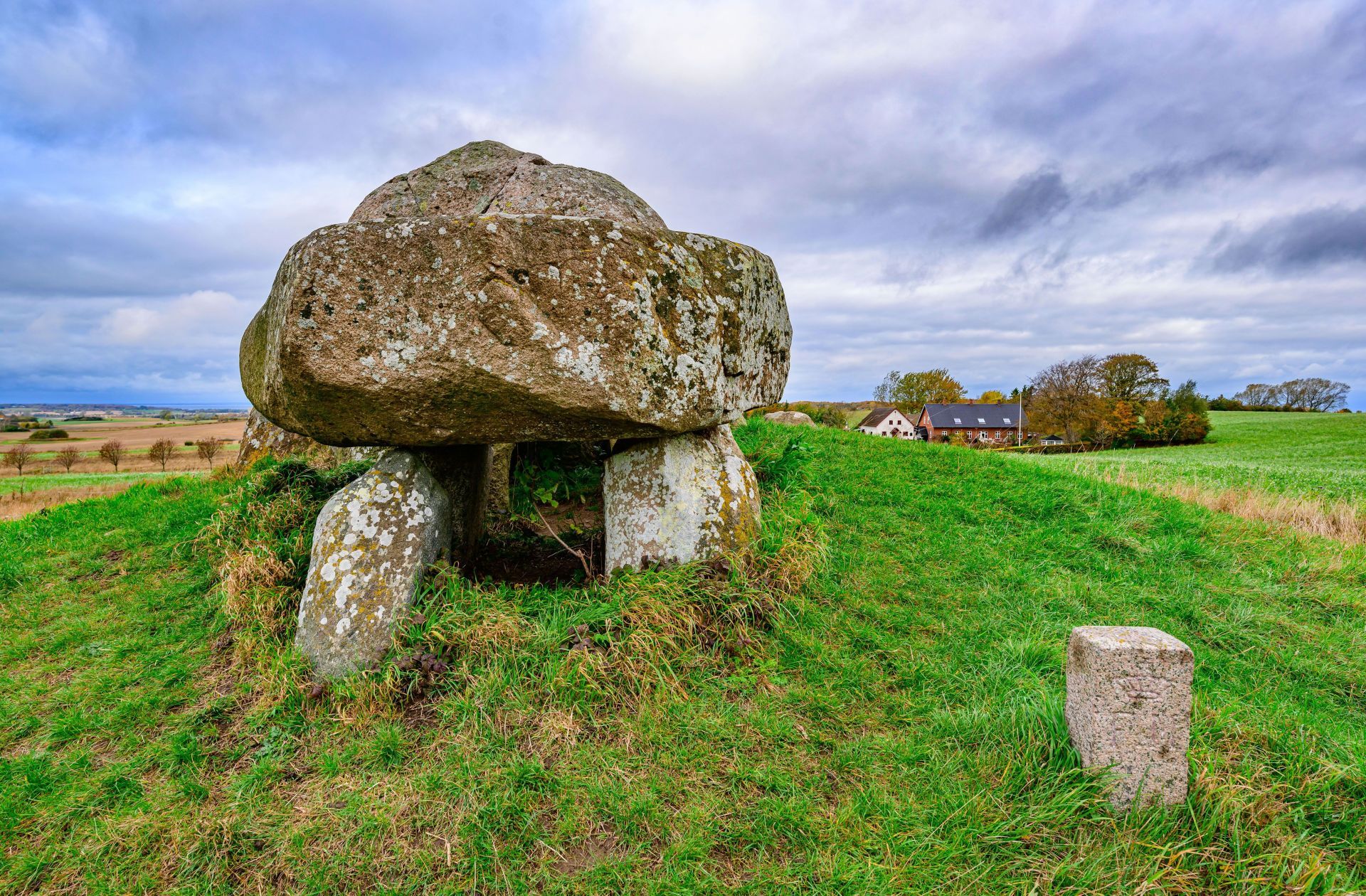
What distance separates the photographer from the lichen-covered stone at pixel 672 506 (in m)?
4.62

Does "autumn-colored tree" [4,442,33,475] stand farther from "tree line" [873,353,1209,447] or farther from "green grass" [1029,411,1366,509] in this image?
"tree line" [873,353,1209,447]

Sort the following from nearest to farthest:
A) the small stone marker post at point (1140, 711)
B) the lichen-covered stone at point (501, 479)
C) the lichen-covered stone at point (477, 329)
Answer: the small stone marker post at point (1140, 711) → the lichen-covered stone at point (477, 329) → the lichen-covered stone at point (501, 479)

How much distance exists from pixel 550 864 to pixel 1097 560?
224 inches

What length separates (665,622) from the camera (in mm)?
3998

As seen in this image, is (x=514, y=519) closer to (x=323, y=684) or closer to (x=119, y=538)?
(x=323, y=684)

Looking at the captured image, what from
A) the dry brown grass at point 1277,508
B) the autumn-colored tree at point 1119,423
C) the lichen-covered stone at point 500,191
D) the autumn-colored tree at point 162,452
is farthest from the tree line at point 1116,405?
the autumn-colored tree at point 162,452

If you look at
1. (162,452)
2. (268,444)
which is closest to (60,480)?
(162,452)

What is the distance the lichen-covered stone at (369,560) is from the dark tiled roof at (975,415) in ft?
215

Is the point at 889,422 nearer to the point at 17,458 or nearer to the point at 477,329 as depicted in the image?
the point at 17,458

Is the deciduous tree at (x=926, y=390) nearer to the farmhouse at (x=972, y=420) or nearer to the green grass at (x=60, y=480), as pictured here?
the farmhouse at (x=972, y=420)

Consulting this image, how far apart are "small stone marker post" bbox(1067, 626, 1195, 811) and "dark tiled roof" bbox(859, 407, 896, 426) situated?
61.3 meters

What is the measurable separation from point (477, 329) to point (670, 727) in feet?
8.26

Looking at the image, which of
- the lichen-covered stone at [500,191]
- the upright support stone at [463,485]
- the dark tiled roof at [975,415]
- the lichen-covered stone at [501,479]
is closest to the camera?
the upright support stone at [463,485]

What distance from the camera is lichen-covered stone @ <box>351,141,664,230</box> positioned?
5.25m
